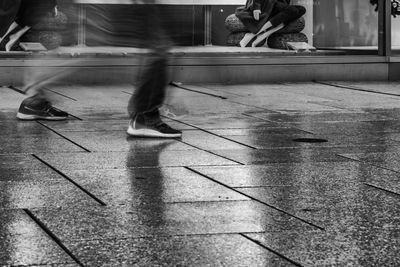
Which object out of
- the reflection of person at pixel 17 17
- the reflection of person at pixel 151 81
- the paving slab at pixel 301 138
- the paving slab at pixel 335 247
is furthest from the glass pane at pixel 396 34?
the paving slab at pixel 335 247

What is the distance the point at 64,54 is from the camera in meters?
9.54

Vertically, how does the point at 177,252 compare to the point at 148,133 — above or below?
below

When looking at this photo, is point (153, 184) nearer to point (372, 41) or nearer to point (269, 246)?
point (269, 246)

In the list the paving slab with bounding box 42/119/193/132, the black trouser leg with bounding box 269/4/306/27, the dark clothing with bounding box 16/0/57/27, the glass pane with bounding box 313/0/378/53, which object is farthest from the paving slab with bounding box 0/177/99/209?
the glass pane with bounding box 313/0/378/53

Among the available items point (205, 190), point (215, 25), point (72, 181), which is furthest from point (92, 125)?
point (215, 25)

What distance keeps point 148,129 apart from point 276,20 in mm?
5340

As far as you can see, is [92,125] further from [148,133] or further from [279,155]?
[279,155]

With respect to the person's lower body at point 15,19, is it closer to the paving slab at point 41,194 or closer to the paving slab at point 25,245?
the paving slab at point 41,194

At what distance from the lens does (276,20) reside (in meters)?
11.2

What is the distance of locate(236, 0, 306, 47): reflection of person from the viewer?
432 inches

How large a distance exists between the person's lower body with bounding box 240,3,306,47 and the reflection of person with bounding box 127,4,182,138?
4.88m

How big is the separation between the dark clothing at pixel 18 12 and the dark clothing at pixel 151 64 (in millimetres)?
3336

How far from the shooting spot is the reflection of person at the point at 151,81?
6039 millimetres

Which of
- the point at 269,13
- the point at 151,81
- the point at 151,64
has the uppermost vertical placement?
the point at 269,13
